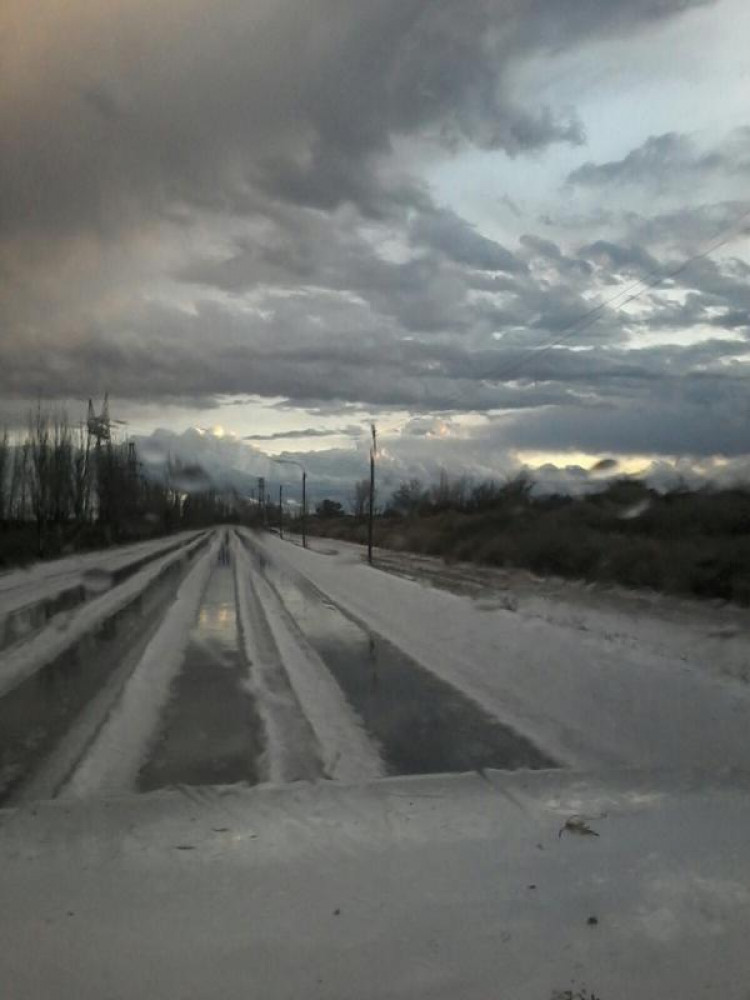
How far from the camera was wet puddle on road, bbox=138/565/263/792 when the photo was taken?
782cm

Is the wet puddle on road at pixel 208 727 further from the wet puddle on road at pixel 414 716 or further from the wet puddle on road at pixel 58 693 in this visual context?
the wet puddle on road at pixel 414 716

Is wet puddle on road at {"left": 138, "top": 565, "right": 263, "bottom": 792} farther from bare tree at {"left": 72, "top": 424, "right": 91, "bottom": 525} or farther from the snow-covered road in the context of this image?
bare tree at {"left": 72, "top": 424, "right": 91, "bottom": 525}

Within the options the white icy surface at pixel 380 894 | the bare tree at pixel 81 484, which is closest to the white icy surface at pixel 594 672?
the white icy surface at pixel 380 894

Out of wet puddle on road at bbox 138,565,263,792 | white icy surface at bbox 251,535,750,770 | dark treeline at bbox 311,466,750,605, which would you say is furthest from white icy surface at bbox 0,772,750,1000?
dark treeline at bbox 311,466,750,605

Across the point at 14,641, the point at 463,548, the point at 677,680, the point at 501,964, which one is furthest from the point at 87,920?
the point at 463,548

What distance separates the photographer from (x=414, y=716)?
10.2m

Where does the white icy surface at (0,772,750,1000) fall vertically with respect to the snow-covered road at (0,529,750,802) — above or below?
above

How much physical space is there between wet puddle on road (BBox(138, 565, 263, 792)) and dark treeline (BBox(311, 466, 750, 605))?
16374 mm

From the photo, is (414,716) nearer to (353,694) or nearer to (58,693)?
(353,694)

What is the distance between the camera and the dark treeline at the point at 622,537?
29.0m

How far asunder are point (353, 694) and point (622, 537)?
29.8 meters

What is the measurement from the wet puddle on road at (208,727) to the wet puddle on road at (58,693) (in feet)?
3.04

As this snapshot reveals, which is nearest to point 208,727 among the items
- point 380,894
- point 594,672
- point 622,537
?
point 380,894

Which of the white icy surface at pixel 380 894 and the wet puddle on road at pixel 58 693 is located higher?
the white icy surface at pixel 380 894
